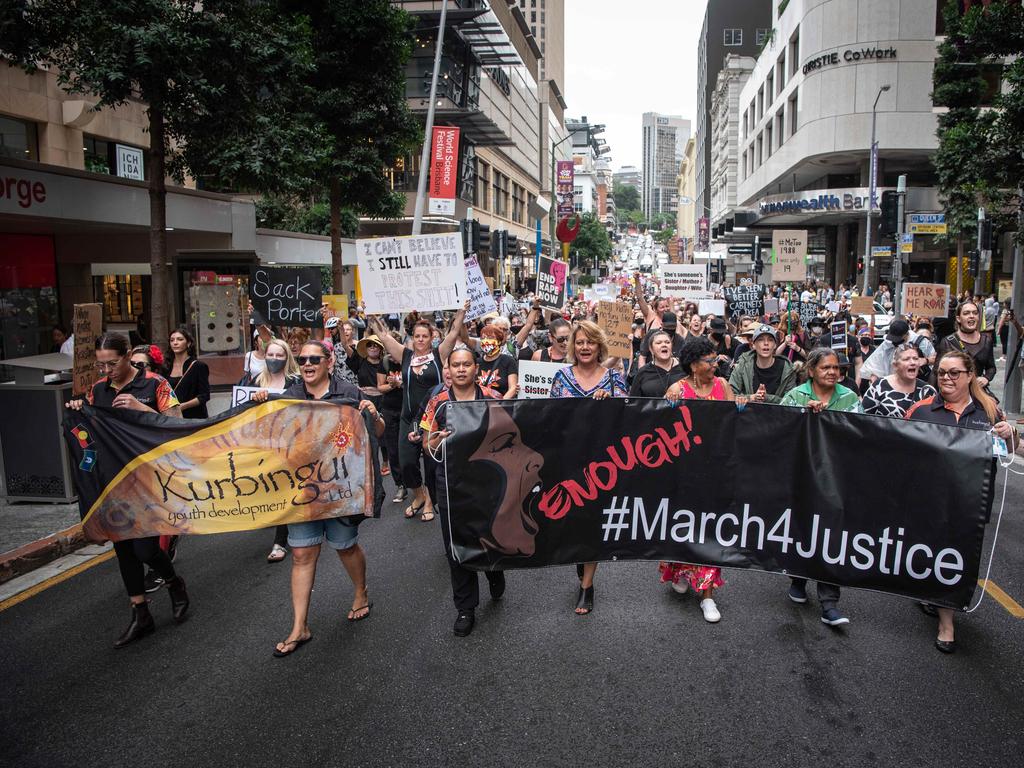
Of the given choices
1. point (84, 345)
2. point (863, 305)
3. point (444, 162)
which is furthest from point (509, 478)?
point (444, 162)

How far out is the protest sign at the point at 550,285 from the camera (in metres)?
13.8

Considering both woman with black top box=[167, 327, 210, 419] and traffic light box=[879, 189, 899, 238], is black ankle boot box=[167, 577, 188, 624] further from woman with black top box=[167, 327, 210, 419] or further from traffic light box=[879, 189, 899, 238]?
traffic light box=[879, 189, 899, 238]

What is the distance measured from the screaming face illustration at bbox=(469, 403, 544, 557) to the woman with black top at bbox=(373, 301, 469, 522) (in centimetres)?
216

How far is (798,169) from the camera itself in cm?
4909

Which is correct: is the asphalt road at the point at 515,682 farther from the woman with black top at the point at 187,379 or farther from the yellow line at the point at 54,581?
the woman with black top at the point at 187,379

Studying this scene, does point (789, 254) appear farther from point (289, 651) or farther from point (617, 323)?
point (289, 651)

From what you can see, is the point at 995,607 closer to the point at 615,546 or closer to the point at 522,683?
the point at 615,546

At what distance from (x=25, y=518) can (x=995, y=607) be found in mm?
7973

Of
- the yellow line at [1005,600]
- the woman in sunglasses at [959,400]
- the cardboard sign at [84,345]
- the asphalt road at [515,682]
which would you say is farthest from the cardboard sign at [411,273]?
the yellow line at [1005,600]

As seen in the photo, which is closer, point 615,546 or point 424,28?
point 615,546

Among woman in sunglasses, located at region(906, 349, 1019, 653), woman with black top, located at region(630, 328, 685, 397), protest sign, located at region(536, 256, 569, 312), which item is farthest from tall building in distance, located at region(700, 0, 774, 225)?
woman in sunglasses, located at region(906, 349, 1019, 653)

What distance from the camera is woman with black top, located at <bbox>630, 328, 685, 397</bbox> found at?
6.86 m

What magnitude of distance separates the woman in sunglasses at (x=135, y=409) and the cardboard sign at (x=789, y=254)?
661 inches

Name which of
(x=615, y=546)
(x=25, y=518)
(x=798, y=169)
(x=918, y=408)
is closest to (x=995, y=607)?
(x=918, y=408)
